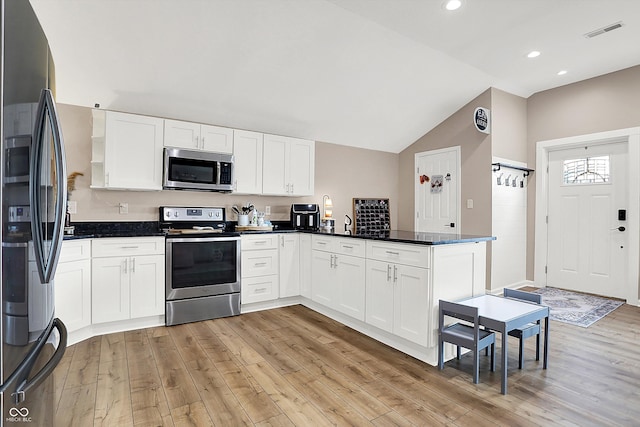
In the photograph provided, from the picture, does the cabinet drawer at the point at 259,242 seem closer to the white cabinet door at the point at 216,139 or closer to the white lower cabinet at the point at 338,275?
the white lower cabinet at the point at 338,275

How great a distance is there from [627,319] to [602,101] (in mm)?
2762

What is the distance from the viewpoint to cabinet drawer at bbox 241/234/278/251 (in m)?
3.81

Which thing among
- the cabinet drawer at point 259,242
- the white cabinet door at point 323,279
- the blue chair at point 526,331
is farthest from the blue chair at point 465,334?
the cabinet drawer at point 259,242

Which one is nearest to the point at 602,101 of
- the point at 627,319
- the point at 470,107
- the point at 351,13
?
the point at 470,107

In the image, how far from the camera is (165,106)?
3701 millimetres

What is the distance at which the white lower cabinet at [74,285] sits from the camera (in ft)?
8.95

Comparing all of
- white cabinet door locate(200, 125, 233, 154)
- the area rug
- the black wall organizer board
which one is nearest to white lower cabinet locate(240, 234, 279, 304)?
white cabinet door locate(200, 125, 233, 154)

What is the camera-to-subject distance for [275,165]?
4352mm

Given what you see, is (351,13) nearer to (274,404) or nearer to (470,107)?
(470,107)

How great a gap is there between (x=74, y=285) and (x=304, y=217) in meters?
2.54

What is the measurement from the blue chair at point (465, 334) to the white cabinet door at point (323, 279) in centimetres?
128

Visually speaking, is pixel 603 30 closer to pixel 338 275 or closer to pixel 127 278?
pixel 338 275

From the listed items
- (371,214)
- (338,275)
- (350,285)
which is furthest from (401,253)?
(371,214)

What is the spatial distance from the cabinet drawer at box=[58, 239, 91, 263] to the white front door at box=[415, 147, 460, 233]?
178 inches
